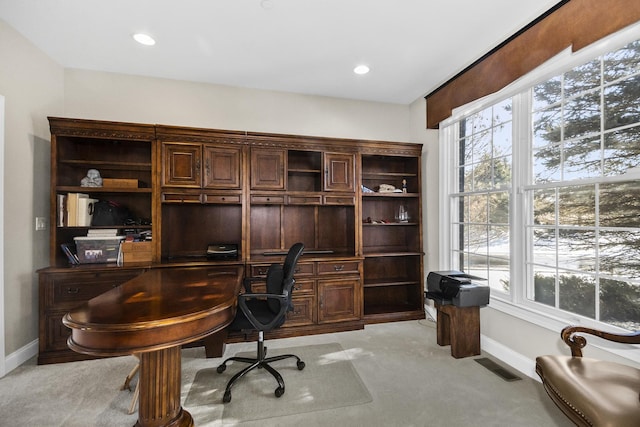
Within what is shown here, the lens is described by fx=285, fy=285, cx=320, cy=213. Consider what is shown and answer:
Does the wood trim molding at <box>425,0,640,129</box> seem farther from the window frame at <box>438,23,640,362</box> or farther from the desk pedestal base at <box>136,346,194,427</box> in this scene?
the desk pedestal base at <box>136,346,194,427</box>

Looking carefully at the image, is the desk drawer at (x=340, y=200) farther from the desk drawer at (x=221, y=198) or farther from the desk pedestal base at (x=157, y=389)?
the desk pedestal base at (x=157, y=389)

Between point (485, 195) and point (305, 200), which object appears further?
point (305, 200)

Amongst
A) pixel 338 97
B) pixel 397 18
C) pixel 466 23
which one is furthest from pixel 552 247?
pixel 338 97

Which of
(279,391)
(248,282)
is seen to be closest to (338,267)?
(248,282)

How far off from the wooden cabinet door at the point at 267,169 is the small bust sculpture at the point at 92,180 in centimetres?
153

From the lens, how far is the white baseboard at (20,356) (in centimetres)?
237

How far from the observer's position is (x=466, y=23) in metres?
2.36

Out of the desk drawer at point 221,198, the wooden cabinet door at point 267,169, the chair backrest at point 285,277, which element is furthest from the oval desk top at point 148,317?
the wooden cabinet door at point 267,169

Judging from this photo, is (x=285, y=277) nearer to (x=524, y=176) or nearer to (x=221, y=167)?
(x=221, y=167)

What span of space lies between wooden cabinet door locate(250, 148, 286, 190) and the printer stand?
212 centimetres

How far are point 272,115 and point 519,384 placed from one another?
11.9ft

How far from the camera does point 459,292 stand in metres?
2.52

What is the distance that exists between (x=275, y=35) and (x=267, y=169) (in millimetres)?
1302

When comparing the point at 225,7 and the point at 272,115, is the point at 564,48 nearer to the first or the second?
the point at 225,7
